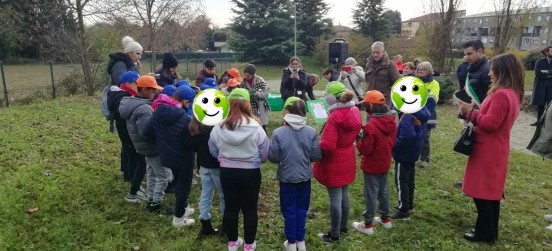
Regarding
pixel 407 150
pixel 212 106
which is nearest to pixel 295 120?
pixel 212 106

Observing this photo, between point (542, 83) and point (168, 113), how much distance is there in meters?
8.74

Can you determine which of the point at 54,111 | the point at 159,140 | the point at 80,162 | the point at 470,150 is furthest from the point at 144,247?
the point at 54,111

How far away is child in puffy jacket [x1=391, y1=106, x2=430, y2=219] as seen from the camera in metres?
4.11

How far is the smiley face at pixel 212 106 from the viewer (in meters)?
3.43

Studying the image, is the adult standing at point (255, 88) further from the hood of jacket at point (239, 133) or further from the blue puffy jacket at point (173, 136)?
the hood of jacket at point (239, 133)

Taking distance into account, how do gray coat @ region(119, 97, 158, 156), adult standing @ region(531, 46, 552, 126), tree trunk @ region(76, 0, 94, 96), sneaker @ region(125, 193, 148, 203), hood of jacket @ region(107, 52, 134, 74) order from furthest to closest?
tree trunk @ region(76, 0, 94, 96) → adult standing @ region(531, 46, 552, 126) → hood of jacket @ region(107, 52, 134, 74) → sneaker @ region(125, 193, 148, 203) → gray coat @ region(119, 97, 158, 156)

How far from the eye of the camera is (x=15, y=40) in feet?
97.1

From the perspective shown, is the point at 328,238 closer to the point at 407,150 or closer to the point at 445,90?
the point at 407,150

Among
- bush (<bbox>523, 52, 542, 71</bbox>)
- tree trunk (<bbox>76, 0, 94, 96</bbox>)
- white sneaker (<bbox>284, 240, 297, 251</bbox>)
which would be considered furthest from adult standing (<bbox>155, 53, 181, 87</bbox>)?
bush (<bbox>523, 52, 542, 71</bbox>)

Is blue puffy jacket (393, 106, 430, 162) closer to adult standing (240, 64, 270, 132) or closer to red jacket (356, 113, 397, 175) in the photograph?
red jacket (356, 113, 397, 175)

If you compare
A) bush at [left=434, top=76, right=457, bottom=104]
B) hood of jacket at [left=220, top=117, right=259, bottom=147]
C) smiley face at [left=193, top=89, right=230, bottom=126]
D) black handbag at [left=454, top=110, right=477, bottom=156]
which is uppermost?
smiley face at [left=193, top=89, right=230, bottom=126]

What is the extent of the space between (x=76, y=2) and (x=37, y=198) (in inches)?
410

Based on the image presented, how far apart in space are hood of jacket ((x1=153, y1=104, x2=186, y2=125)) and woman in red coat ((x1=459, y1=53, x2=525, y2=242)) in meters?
2.71

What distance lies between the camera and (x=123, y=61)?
5340 mm
